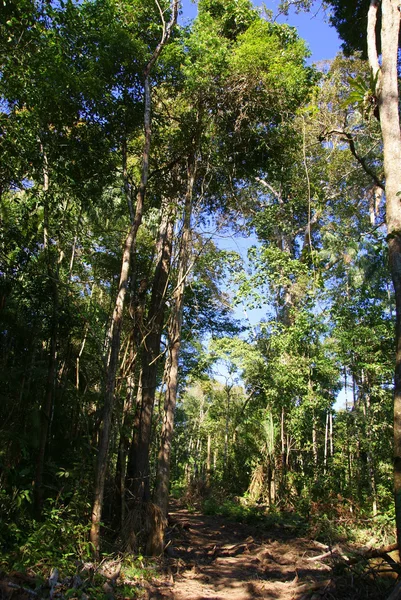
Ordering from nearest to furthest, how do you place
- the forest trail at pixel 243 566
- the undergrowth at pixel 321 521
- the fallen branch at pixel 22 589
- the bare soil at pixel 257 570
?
the fallen branch at pixel 22 589 → the bare soil at pixel 257 570 → the forest trail at pixel 243 566 → the undergrowth at pixel 321 521

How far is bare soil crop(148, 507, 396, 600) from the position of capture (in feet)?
14.7

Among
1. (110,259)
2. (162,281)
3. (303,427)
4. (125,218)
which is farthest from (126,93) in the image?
(303,427)

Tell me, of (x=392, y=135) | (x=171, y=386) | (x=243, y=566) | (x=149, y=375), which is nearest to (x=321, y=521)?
(x=243, y=566)

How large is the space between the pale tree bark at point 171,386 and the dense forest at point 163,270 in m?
0.03

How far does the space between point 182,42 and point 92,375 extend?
21.8 ft

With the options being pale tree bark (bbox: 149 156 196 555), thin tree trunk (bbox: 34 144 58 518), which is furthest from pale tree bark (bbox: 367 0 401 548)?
thin tree trunk (bbox: 34 144 58 518)

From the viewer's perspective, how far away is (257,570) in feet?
20.6

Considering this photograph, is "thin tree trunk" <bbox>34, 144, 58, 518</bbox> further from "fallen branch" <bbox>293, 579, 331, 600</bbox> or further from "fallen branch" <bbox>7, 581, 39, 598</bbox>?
"fallen branch" <bbox>293, 579, 331, 600</bbox>

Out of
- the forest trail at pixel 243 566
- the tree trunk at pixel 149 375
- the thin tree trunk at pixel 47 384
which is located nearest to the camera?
the forest trail at pixel 243 566

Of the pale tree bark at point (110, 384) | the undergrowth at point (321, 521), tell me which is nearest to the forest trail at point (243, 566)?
the undergrowth at point (321, 521)

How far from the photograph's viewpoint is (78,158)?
7402mm

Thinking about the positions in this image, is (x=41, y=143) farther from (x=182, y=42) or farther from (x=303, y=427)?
(x=303, y=427)

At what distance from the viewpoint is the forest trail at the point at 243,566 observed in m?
4.99

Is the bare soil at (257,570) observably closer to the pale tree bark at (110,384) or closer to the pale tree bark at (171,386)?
the pale tree bark at (171,386)
